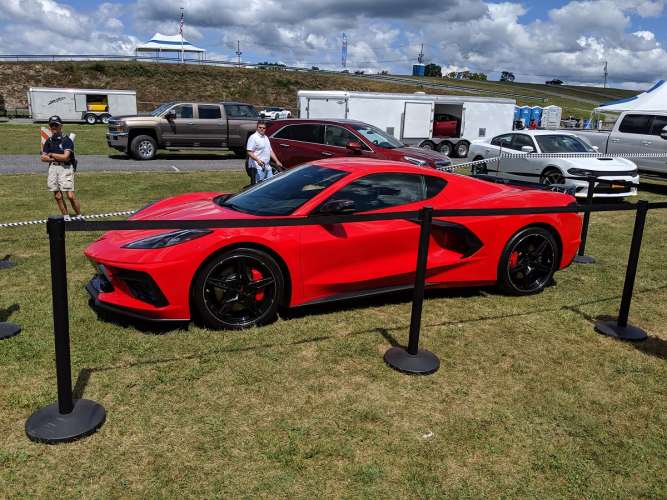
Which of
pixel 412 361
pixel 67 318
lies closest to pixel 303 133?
pixel 412 361

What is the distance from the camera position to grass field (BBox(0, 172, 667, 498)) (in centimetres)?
274

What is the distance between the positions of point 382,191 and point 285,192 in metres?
0.87

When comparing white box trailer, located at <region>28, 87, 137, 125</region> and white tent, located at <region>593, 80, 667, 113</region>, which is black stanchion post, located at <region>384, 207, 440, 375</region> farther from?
white box trailer, located at <region>28, 87, 137, 125</region>

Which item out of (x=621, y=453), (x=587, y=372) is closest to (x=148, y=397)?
(x=621, y=453)

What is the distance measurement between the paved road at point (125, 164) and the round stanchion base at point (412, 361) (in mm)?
12938

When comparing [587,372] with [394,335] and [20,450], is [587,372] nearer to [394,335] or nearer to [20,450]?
[394,335]

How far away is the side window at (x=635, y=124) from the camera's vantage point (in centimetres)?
1515

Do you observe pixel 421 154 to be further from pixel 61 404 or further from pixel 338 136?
pixel 61 404

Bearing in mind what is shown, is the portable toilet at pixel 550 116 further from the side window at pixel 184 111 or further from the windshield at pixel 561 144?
the side window at pixel 184 111

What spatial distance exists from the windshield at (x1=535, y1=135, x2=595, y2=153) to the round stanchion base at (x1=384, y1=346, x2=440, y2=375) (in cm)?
1031

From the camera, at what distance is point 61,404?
3096 mm

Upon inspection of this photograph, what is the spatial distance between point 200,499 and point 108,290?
2.20 meters

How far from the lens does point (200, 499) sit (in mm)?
2574

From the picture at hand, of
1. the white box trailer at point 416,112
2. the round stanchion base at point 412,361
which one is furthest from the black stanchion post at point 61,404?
the white box trailer at point 416,112
